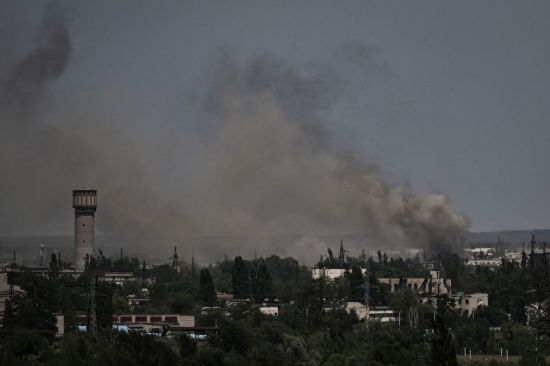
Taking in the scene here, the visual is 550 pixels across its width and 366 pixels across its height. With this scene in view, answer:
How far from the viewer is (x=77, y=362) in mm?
53188

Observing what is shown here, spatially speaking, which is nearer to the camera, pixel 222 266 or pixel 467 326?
pixel 467 326

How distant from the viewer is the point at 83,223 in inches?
5025

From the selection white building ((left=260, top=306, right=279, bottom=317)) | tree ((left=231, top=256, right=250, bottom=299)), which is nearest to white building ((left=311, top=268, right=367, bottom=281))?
tree ((left=231, top=256, right=250, bottom=299))

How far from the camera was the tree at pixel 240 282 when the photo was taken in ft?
336

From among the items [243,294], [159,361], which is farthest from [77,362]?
[243,294]

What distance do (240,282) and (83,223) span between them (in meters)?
27.9

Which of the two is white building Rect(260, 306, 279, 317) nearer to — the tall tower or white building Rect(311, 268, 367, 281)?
white building Rect(311, 268, 367, 281)

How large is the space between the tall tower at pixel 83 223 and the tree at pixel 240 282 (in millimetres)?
24282

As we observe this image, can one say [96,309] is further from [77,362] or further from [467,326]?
[77,362]

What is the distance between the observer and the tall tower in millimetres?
126250

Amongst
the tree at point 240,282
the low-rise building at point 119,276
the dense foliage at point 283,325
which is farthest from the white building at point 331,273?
the low-rise building at point 119,276

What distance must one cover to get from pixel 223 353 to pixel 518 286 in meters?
35.9

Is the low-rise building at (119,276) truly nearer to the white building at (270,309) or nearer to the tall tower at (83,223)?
the tall tower at (83,223)

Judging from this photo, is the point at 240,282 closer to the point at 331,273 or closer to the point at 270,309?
the point at 270,309
